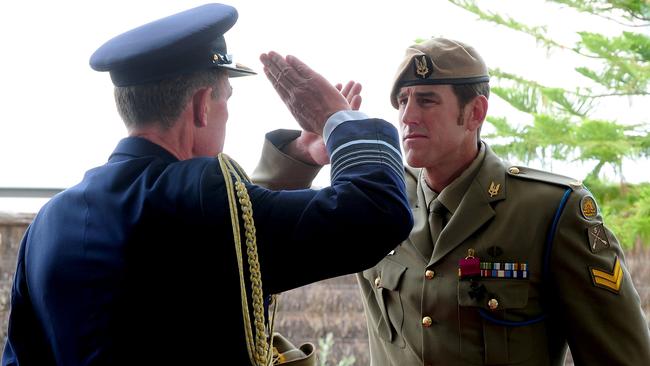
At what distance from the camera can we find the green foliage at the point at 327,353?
4082 millimetres

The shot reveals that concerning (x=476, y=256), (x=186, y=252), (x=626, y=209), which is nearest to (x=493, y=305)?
(x=476, y=256)

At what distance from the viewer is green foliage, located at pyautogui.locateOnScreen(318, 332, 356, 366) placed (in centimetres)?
408

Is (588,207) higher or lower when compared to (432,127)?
lower

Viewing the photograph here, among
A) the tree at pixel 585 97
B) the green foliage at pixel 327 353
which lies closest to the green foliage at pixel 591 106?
the tree at pixel 585 97

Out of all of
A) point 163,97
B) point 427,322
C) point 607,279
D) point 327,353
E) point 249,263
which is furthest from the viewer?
point 327,353

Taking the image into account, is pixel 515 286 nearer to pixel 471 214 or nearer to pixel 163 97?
pixel 471 214

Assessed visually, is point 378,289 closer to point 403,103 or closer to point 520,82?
point 403,103

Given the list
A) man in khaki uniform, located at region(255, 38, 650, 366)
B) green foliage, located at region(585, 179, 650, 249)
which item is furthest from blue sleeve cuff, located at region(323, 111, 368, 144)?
green foliage, located at region(585, 179, 650, 249)

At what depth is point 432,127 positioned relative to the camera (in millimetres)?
2430

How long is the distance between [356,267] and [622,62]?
3683mm

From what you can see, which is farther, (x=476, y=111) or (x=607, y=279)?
(x=476, y=111)

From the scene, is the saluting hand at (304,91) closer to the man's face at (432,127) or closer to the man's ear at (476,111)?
the man's face at (432,127)

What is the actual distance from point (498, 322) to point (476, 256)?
19cm

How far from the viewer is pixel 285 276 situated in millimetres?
1516
